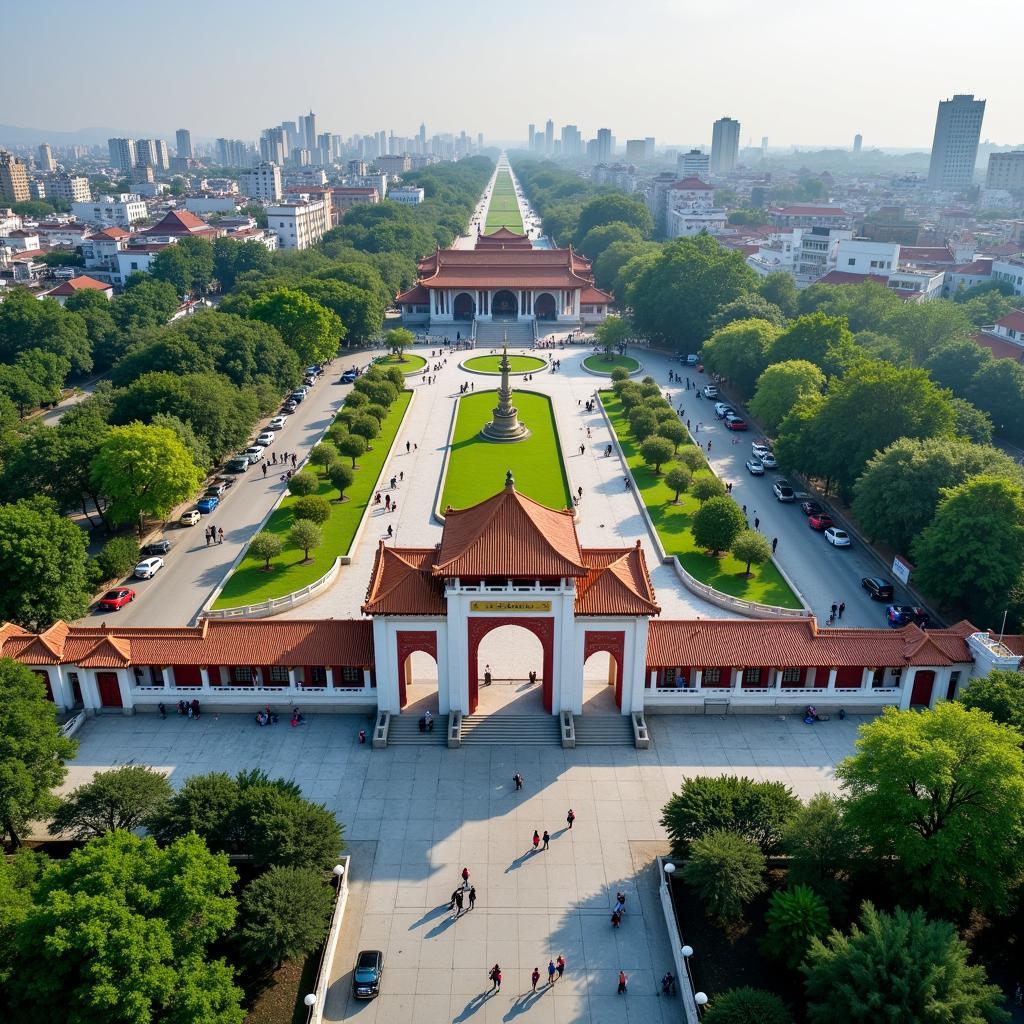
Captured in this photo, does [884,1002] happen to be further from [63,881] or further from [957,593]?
[957,593]

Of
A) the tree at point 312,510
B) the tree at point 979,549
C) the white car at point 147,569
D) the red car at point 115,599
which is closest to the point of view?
the tree at point 979,549

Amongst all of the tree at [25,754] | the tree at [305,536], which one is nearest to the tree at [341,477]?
the tree at [305,536]

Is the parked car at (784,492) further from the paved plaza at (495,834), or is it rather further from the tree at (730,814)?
the tree at (730,814)

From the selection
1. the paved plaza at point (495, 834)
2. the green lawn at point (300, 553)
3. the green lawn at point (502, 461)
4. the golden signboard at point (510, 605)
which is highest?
the golden signboard at point (510, 605)

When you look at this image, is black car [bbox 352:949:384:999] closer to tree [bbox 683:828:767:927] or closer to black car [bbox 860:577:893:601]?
tree [bbox 683:828:767:927]

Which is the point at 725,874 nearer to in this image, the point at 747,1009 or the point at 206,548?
the point at 747,1009

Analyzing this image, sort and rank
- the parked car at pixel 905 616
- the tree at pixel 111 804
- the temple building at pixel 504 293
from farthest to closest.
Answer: the temple building at pixel 504 293 < the parked car at pixel 905 616 < the tree at pixel 111 804

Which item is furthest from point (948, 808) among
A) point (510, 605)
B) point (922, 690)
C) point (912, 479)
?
point (912, 479)
